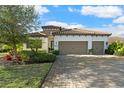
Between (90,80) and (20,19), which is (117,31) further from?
(90,80)

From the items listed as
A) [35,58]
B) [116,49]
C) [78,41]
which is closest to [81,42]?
[78,41]

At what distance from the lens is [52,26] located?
3356cm

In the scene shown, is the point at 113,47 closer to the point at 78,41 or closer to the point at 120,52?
the point at 120,52

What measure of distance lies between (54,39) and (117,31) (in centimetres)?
818

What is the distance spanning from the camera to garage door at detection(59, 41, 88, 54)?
27.9 metres

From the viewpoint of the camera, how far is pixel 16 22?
1480 cm

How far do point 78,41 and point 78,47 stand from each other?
0.71 metres

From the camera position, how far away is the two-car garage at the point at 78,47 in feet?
91.7

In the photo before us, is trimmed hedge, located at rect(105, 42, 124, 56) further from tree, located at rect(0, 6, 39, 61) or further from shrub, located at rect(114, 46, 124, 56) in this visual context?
tree, located at rect(0, 6, 39, 61)

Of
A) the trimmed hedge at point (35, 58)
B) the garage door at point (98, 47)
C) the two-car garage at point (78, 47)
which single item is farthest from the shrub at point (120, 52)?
the trimmed hedge at point (35, 58)

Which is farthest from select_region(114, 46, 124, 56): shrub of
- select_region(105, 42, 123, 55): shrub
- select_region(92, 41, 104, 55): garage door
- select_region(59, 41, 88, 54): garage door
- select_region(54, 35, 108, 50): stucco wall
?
select_region(59, 41, 88, 54): garage door

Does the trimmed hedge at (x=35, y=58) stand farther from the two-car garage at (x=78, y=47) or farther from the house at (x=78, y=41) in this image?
the two-car garage at (x=78, y=47)

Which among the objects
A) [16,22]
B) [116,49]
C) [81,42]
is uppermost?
[16,22]
